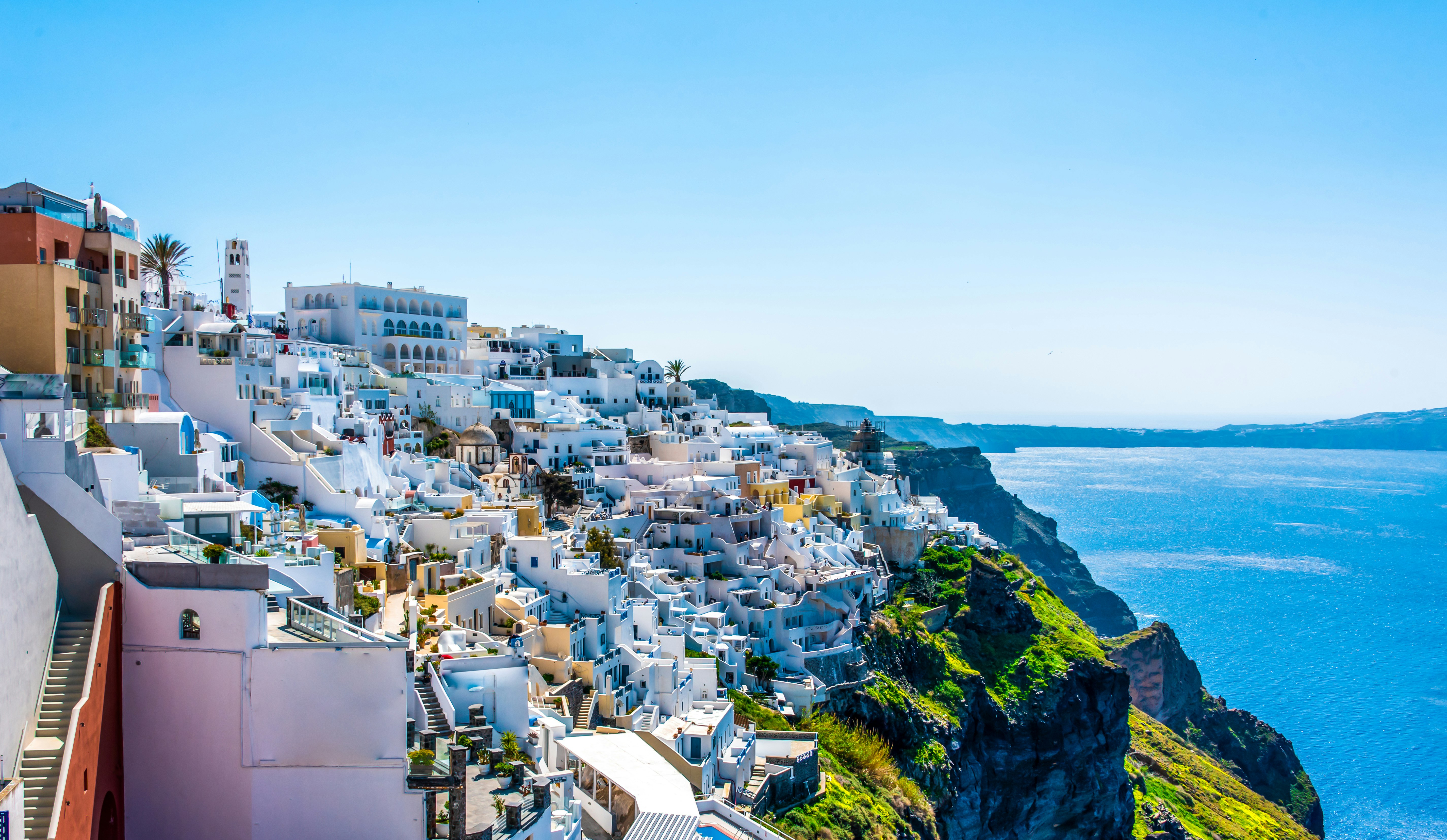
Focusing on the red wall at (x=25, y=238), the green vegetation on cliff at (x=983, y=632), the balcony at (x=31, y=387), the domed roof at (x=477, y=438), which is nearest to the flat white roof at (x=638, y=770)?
the balcony at (x=31, y=387)

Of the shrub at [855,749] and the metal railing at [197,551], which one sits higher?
the metal railing at [197,551]

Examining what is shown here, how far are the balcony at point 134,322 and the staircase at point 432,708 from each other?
60.4 ft

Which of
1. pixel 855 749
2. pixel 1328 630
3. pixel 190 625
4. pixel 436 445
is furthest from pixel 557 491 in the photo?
pixel 1328 630

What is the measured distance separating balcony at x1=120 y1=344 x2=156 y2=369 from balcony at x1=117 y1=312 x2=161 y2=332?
0.52 metres

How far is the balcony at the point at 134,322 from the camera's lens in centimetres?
3403

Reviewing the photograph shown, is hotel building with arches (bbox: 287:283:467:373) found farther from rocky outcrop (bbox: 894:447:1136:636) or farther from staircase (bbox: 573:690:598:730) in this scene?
rocky outcrop (bbox: 894:447:1136:636)

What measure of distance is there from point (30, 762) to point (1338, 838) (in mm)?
78008

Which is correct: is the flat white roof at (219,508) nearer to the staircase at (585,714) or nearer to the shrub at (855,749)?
the staircase at (585,714)

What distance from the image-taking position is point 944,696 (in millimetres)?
56062

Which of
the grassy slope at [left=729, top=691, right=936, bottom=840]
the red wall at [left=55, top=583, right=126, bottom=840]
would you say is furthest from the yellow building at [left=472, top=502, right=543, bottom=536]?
the red wall at [left=55, top=583, right=126, bottom=840]

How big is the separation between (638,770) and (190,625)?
1410cm

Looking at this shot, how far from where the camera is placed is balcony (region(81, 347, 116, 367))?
31.8 m

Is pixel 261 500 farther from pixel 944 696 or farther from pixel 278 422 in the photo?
pixel 944 696

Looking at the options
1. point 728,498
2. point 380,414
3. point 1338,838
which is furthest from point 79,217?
point 1338,838
